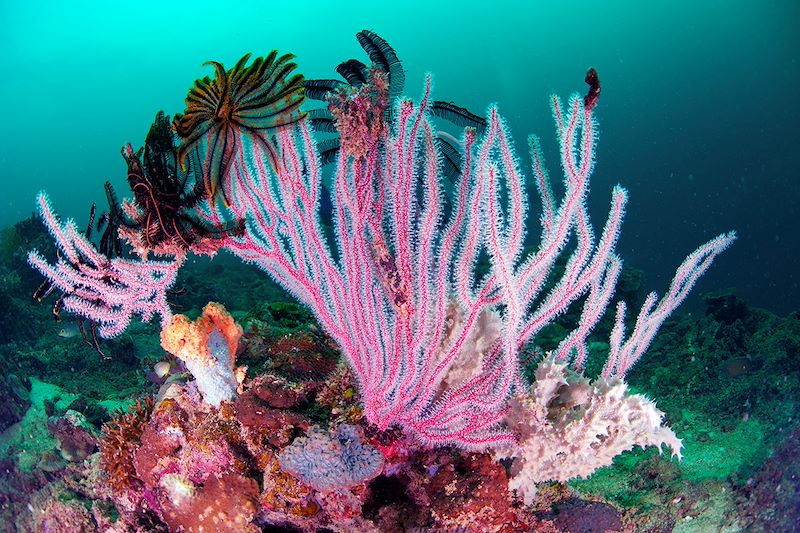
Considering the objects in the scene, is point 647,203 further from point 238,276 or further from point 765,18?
point 765,18

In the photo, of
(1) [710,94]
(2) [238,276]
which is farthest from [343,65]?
(1) [710,94]

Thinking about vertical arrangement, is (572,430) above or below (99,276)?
below

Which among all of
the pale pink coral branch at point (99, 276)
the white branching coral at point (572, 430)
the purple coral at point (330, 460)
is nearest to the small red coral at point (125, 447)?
the pale pink coral branch at point (99, 276)

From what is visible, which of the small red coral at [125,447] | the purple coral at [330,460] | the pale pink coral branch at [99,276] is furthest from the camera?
the small red coral at [125,447]

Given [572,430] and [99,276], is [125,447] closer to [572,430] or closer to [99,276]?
[99,276]

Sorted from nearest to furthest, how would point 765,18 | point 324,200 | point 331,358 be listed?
1. point 331,358
2. point 324,200
3. point 765,18

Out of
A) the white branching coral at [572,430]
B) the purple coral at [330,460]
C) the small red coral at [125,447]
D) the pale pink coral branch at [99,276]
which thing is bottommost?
the small red coral at [125,447]

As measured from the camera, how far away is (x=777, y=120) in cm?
4578

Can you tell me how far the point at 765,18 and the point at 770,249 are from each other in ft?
219

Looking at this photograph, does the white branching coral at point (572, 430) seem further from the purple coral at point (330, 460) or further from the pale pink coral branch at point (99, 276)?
the pale pink coral branch at point (99, 276)

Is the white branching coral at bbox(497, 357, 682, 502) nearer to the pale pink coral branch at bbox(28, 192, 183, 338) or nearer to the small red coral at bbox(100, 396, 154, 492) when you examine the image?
the pale pink coral branch at bbox(28, 192, 183, 338)

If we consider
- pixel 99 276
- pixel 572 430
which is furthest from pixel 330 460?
pixel 99 276

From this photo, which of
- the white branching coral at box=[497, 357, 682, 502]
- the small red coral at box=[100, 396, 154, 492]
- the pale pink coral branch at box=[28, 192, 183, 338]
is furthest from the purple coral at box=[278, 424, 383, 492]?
the small red coral at box=[100, 396, 154, 492]

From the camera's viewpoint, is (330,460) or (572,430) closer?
(330,460)
